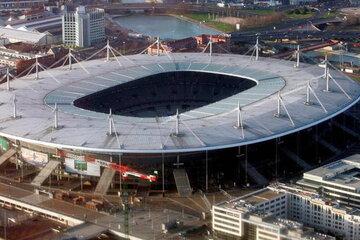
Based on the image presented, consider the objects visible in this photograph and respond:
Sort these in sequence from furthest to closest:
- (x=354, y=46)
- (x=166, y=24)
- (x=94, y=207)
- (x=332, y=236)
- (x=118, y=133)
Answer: (x=166, y=24) → (x=354, y=46) → (x=118, y=133) → (x=94, y=207) → (x=332, y=236)

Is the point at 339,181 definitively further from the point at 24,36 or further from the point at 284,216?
the point at 24,36

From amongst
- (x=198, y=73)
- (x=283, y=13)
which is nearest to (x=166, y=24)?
(x=283, y=13)

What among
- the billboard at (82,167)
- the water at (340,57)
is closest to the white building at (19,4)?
the water at (340,57)

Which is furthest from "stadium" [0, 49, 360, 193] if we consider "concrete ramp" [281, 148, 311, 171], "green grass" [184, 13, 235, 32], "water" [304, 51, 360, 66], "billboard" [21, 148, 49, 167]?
"green grass" [184, 13, 235, 32]

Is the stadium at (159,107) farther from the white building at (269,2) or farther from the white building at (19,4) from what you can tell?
the white building at (269,2)

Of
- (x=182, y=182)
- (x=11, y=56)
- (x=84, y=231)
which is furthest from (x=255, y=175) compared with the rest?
(x=11, y=56)

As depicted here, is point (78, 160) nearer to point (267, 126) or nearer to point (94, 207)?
point (94, 207)
